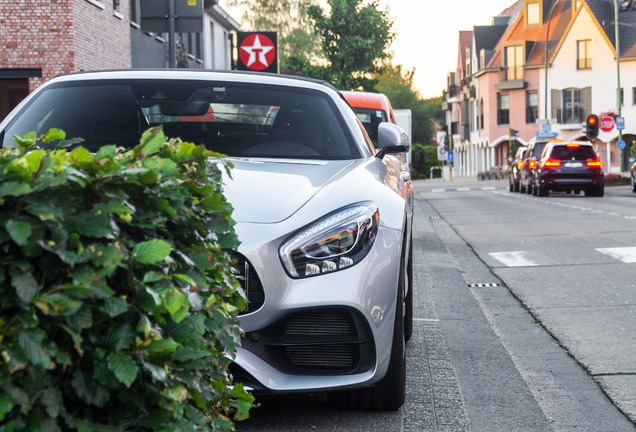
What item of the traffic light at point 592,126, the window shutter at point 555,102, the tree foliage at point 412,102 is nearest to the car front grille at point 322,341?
the traffic light at point 592,126

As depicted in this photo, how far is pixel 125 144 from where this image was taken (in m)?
4.93

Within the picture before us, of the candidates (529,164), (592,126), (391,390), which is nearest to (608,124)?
(592,126)

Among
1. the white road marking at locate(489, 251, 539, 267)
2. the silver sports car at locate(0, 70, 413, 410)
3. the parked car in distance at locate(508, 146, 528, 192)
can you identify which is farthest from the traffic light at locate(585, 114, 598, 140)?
the silver sports car at locate(0, 70, 413, 410)

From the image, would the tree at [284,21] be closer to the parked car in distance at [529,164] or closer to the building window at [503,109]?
the building window at [503,109]

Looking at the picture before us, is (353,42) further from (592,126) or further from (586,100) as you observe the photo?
(586,100)

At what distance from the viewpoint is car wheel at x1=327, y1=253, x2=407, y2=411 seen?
4312 mm

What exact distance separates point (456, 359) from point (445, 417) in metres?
1.52

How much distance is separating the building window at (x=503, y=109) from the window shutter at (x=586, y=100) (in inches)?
308

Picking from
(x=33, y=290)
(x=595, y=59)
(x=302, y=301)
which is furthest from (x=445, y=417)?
(x=595, y=59)

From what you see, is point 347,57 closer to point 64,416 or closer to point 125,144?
point 125,144

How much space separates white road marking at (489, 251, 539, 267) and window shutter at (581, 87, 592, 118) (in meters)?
62.8

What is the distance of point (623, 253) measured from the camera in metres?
12.0

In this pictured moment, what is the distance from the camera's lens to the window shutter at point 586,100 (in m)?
73.0

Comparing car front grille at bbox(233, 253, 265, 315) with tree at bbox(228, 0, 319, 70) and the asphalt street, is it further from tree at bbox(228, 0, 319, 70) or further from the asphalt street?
tree at bbox(228, 0, 319, 70)
